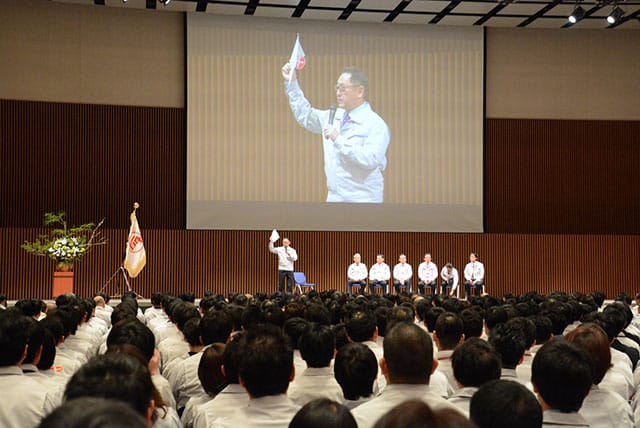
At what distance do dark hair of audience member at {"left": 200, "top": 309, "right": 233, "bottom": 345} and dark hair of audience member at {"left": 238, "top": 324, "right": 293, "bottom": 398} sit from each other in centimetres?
196

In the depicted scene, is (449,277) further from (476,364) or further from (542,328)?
(476,364)

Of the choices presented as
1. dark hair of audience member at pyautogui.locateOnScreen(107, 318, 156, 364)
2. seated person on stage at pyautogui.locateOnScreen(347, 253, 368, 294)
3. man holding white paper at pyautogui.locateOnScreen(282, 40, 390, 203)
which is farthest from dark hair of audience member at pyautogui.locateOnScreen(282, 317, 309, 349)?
man holding white paper at pyautogui.locateOnScreen(282, 40, 390, 203)

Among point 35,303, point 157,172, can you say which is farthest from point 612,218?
point 35,303

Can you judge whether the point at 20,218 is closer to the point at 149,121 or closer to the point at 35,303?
the point at 149,121

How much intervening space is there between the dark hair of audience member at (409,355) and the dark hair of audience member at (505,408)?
921mm

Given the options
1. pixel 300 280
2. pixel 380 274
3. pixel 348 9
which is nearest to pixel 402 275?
pixel 380 274

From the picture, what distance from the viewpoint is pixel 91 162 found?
17812 millimetres

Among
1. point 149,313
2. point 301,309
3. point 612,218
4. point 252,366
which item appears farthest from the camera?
point 612,218

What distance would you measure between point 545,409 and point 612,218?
714 inches

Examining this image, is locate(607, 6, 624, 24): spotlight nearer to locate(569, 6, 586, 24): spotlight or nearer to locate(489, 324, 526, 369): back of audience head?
locate(569, 6, 586, 24): spotlight

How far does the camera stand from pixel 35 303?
7.10 metres

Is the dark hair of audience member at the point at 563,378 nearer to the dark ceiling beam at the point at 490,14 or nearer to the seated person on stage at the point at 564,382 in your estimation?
the seated person on stage at the point at 564,382

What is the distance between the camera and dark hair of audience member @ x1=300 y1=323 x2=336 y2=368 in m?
3.99

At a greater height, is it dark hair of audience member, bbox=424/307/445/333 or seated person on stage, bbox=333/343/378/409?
seated person on stage, bbox=333/343/378/409
